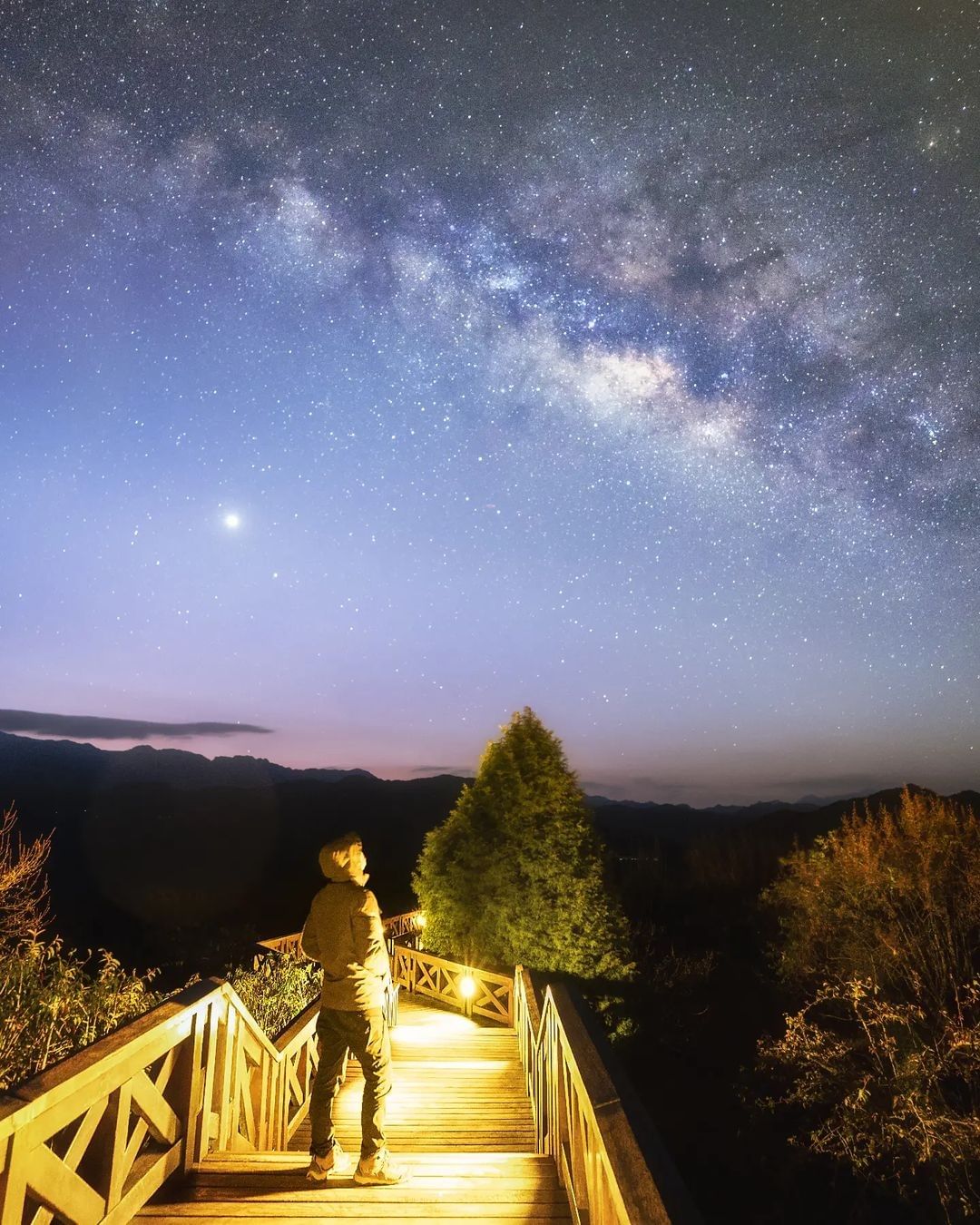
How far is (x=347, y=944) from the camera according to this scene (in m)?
4.02

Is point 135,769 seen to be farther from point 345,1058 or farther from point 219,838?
point 345,1058

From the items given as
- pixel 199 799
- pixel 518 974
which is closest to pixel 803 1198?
pixel 518 974

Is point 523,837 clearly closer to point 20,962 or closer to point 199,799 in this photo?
point 20,962

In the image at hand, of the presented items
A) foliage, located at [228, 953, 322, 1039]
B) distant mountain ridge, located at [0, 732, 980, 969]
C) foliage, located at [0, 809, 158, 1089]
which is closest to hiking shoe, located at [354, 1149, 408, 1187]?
foliage, located at [0, 809, 158, 1089]

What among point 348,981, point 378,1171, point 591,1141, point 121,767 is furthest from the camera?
point 121,767

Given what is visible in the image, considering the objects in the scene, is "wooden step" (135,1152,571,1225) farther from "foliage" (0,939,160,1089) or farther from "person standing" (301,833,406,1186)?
"foliage" (0,939,160,1089)

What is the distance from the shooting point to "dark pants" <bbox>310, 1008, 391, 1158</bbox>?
378 centimetres

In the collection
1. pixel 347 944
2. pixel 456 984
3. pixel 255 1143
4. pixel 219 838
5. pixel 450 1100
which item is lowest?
pixel 219 838

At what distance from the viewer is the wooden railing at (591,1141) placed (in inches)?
74.4

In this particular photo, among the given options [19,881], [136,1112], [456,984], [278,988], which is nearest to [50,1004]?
[278,988]

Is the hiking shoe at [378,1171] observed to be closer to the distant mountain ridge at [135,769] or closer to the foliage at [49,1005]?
the foliage at [49,1005]

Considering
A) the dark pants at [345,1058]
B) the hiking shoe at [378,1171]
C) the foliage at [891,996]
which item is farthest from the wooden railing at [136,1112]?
the foliage at [891,996]

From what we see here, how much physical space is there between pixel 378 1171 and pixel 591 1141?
138 centimetres

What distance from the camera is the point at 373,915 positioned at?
13.3ft
